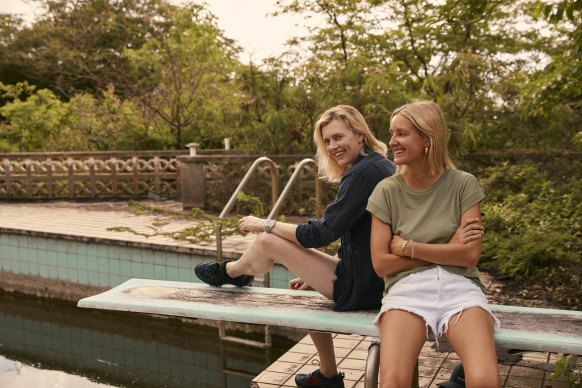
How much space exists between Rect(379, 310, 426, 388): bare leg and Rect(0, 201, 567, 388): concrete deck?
123 cm

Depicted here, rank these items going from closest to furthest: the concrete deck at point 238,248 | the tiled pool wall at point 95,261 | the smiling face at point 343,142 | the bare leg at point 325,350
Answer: the smiling face at point 343,142
the bare leg at point 325,350
the concrete deck at point 238,248
the tiled pool wall at point 95,261

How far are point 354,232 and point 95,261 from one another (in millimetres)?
4943

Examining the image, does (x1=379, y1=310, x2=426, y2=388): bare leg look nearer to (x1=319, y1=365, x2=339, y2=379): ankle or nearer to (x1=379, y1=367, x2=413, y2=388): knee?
(x1=379, y1=367, x2=413, y2=388): knee

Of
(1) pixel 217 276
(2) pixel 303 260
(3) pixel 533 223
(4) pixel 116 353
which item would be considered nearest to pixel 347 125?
(2) pixel 303 260

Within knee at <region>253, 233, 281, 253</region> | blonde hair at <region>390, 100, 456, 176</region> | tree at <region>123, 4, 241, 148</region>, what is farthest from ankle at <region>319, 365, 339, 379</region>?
tree at <region>123, 4, 241, 148</region>

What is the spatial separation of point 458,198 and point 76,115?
49.5 ft

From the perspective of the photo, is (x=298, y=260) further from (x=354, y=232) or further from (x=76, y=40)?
(x=76, y=40)

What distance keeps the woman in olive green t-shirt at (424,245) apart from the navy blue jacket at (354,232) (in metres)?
0.16

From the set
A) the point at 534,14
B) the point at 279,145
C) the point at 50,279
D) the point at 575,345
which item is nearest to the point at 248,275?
the point at 575,345

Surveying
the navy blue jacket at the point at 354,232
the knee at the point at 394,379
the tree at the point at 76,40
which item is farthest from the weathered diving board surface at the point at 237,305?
the tree at the point at 76,40

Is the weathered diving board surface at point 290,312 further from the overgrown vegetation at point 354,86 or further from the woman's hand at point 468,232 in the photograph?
the overgrown vegetation at point 354,86

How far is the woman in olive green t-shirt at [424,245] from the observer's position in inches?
89.1

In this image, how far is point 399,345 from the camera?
2232 millimetres

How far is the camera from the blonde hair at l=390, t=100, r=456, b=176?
2479 mm
